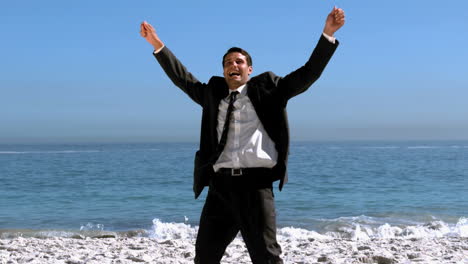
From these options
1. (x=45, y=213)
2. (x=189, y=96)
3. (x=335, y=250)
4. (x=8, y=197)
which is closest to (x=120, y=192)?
(x=8, y=197)

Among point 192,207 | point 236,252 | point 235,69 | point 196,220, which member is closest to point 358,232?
point 196,220

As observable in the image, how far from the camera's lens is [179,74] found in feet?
13.1

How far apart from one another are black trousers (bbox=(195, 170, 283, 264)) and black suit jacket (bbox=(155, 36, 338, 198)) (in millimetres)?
126

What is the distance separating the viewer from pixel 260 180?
3631 millimetres

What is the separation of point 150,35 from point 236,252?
14.5ft

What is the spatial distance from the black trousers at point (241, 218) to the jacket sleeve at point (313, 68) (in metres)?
0.60

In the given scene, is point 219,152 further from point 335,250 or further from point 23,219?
point 23,219

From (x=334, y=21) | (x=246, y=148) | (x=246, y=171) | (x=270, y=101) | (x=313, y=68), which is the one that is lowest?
(x=246, y=171)

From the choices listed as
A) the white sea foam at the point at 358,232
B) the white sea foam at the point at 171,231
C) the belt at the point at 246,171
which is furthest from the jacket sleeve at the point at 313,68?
the white sea foam at the point at 171,231

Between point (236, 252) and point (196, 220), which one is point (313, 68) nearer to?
point (236, 252)

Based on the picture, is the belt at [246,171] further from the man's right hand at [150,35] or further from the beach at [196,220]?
the beach at [196,220]

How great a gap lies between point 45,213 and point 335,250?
9.75 m

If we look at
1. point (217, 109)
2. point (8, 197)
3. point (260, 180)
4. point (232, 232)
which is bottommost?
point (8, 197)

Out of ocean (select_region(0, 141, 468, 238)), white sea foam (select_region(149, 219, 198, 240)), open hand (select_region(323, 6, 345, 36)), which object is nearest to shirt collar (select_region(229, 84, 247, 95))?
open hand (select_region(323, 6, 345, 36))
